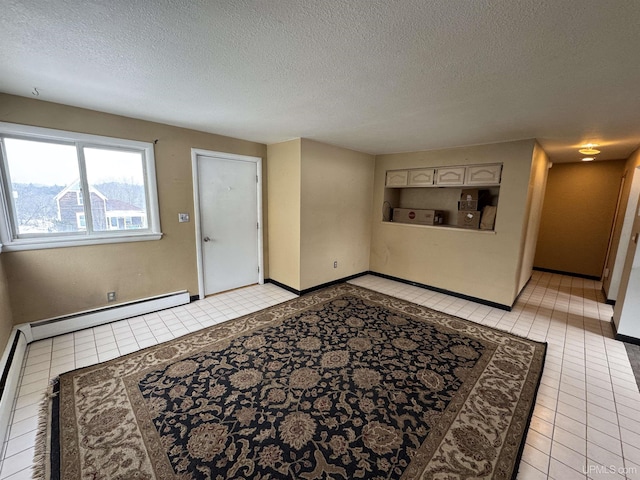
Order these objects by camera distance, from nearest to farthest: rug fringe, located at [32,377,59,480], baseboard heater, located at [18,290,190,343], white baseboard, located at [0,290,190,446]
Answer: rug fringe, located at [32,377,59,480] < white baseboard, located at [0,290,190,446] < baseboard heater, located at [18,290,190,343]

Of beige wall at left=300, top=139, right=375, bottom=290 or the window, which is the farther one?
beige wall at left=300, top=139, right=375, bottom=290

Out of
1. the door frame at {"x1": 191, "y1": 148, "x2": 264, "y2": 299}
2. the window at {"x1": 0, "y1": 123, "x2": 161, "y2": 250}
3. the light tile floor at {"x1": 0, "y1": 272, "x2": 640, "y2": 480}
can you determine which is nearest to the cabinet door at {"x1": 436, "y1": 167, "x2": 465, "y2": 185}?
the light tile floor at {"x1": 0, "y1": 272, "x2": 640, "y2": 480}

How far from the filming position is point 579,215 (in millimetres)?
5047

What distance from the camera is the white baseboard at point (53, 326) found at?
1.79 meters

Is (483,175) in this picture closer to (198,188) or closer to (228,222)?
(228,222)

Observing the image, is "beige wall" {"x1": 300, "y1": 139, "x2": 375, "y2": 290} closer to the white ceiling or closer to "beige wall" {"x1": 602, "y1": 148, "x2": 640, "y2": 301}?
the white ceiling

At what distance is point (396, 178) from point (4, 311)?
16.6 feet

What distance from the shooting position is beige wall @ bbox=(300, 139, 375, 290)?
385cm

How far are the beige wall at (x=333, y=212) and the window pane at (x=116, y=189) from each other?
2054 millimetres

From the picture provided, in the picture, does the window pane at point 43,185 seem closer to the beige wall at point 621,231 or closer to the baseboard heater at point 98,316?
the baseboard heater at point 98,316

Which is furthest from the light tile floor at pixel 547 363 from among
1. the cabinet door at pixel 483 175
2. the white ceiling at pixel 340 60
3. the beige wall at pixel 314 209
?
the white ceiling at pixel 340 60

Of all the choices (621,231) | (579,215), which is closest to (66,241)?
(621,231)

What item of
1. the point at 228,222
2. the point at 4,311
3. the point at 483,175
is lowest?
the point at 4,311

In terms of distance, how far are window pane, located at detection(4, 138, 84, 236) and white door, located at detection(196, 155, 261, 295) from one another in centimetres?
129
